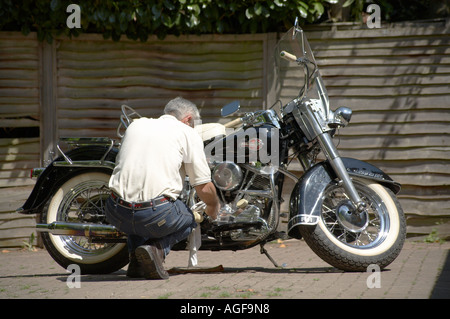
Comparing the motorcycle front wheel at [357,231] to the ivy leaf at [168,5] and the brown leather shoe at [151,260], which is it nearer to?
the brown leather shoe at [151,260]

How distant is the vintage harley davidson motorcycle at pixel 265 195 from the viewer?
5.62 m

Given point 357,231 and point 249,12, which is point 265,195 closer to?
point 357,231

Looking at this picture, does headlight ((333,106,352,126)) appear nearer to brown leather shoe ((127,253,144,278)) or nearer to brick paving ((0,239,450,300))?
brick paving ((0,239,450,300))

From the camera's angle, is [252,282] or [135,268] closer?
[252,282]

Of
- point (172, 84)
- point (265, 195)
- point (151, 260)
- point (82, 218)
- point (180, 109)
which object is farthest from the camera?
point (172, 84)

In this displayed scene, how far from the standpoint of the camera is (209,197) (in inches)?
214

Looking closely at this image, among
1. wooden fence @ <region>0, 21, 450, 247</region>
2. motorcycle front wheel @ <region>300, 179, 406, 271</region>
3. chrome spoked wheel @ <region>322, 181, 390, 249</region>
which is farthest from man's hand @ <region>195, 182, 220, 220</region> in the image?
wooden fence @ <region>0, 21, 450, 247</region>

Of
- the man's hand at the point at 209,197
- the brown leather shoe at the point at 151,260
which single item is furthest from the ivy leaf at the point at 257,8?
the brown leather shoe at the point at 151,260

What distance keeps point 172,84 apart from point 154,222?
3.27 metres

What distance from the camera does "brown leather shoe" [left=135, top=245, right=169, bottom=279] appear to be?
17.2 feet

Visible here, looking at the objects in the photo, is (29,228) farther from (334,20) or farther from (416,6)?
(416,6)

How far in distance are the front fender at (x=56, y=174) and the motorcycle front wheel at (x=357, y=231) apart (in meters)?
1.86

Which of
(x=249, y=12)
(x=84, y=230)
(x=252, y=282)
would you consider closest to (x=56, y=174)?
(x=84, y=230)

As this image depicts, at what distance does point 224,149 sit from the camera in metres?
5.88
